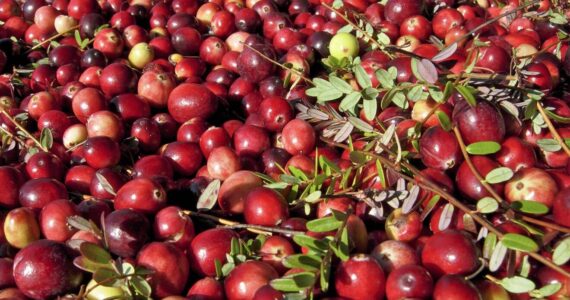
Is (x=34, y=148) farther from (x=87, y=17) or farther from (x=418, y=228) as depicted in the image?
(x=418, y=228)

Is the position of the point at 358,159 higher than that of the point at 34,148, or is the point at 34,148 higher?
the point at 358,159

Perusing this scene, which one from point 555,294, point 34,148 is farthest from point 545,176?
point 34,148

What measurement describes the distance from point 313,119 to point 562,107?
169 cm

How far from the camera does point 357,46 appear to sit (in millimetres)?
5062

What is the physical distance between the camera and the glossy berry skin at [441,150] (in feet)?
10.3

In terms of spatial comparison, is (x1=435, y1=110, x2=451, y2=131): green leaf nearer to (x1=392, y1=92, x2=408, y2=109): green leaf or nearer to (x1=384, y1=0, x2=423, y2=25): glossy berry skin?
(x1=392, y1=92, x2=408, y2=109): green leaf

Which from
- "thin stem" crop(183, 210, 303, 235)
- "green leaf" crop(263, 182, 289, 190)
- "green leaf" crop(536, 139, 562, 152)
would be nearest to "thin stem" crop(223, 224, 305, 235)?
"thin stem" crop(183, 210, 303, 235)

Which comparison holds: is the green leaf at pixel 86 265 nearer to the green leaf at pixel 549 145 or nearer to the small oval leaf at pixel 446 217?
the small oval leaf at pixel 446 217

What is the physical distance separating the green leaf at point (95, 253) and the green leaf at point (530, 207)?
6.83ft

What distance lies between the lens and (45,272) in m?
2.81

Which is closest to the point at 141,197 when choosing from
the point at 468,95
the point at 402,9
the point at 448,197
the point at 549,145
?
the point at 448,197

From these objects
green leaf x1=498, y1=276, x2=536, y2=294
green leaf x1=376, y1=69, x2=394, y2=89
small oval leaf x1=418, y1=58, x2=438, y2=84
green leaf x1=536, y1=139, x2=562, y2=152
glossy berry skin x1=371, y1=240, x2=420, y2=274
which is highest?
small oval leaf x1=418, y1=58, x2=438, y2=84

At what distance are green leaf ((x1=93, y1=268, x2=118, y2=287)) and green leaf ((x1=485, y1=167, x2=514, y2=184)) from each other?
200 centimetres

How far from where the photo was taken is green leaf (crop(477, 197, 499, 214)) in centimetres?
274
